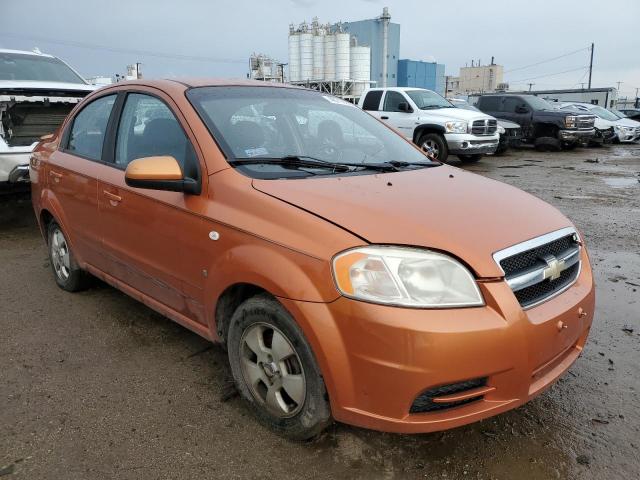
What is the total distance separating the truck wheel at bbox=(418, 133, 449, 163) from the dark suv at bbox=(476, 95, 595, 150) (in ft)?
18.9

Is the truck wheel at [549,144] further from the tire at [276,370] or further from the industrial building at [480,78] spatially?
the industrial building at [480,78]

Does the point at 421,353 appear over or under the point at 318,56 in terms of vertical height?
under

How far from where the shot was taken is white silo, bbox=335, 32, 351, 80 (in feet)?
91.7

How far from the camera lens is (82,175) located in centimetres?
367

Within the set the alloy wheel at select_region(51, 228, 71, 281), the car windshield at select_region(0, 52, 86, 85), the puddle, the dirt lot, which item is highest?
the car windshield at select_region(0, 52, 86, 85)

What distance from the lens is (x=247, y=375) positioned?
102 inches

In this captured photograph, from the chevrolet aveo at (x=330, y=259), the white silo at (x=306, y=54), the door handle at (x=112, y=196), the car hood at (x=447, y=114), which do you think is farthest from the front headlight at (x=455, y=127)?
the white silo at (x=306, y=54)

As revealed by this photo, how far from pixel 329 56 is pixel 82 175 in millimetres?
26346

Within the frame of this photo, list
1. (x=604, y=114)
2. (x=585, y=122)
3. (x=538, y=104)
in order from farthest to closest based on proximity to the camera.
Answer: (x=604, y=114), (x=538, y=104), (x=585, y=122)

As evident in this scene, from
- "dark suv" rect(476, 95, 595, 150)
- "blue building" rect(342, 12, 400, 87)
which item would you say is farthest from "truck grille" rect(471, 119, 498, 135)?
"blue building" rect(342, 12, 400, 87)

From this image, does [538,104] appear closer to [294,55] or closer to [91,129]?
[294,55]

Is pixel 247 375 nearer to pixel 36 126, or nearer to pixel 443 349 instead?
pixel 443 349

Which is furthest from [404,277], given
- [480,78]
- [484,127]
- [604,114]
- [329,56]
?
[480,78]

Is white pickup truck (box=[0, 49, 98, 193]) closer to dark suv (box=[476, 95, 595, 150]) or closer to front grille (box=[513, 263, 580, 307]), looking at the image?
front grille (box=[513, 263, 580, 307])
